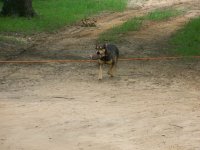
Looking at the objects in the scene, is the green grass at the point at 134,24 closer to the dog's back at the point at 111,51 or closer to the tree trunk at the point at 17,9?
the tree trunk at the point at 17,9

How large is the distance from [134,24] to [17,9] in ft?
16.4

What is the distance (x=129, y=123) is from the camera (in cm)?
874

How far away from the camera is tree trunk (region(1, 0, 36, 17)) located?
21750 mm

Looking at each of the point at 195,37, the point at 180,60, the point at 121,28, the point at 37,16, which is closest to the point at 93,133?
the point at 180,60

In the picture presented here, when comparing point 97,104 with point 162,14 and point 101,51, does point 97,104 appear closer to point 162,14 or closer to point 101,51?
point 101,51

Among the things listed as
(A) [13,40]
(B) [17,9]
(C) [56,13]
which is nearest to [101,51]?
(A) [13,40]

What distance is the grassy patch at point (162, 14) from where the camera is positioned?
73.8ft

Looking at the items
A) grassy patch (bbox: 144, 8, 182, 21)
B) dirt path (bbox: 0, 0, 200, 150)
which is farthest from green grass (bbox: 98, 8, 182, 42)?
dirt path (bbox: 0, 0, 200, 150)

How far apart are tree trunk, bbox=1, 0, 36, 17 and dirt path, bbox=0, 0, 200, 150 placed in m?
5.94

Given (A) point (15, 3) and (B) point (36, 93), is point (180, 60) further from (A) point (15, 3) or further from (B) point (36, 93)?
(A) point (15, 3)

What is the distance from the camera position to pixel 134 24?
67.6 ft

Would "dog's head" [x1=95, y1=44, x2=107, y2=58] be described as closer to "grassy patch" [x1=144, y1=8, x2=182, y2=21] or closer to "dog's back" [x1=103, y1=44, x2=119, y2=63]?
"dog's back" [x1=103, y1=44, x2=119, y2=63]

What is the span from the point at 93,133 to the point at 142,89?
3157mm

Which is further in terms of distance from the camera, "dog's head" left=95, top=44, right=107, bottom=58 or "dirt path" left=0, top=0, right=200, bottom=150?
"dog's head" left=95, top=44, right=107, bottom=58
